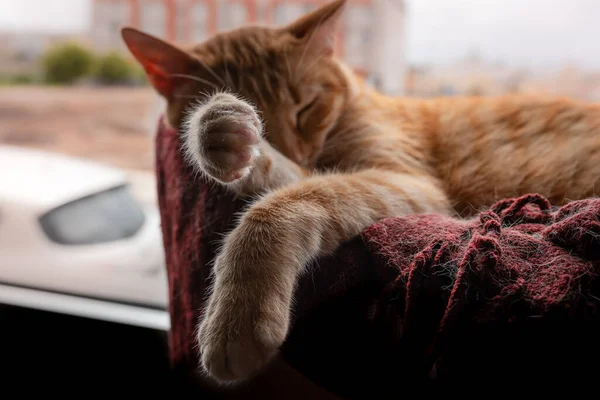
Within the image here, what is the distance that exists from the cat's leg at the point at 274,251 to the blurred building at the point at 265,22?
63 cm

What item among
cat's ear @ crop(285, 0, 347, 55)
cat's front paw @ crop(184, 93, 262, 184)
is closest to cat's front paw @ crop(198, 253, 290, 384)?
cat's front paw @ crop(184, 93, 262, 184)

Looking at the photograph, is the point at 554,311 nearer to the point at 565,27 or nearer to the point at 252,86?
the point at 252,86

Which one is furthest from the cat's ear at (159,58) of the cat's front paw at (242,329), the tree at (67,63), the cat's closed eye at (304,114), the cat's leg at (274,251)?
the tree at (67,63)

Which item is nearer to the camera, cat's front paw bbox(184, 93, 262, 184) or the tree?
cat's front paw bbox(184, 93, 262, 184)

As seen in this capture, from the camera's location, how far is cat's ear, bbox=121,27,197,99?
0.98 metres

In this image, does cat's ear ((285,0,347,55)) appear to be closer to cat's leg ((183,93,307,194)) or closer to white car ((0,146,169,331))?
cat's leg ((183,93,307,194))

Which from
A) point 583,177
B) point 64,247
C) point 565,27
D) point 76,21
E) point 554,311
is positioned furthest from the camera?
point 76,21

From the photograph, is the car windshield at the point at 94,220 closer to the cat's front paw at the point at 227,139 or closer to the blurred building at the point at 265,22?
the blurred building at the point at 265,22

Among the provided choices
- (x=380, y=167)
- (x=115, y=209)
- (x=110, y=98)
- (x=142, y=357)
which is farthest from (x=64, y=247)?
(x=380, y=167)

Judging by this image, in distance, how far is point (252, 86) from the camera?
39.5 inches

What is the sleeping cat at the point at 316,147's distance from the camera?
72cm

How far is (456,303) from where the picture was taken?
23.7 inches

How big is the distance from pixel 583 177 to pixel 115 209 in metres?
1.12

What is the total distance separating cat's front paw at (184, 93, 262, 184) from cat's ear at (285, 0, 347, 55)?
0.36 m
